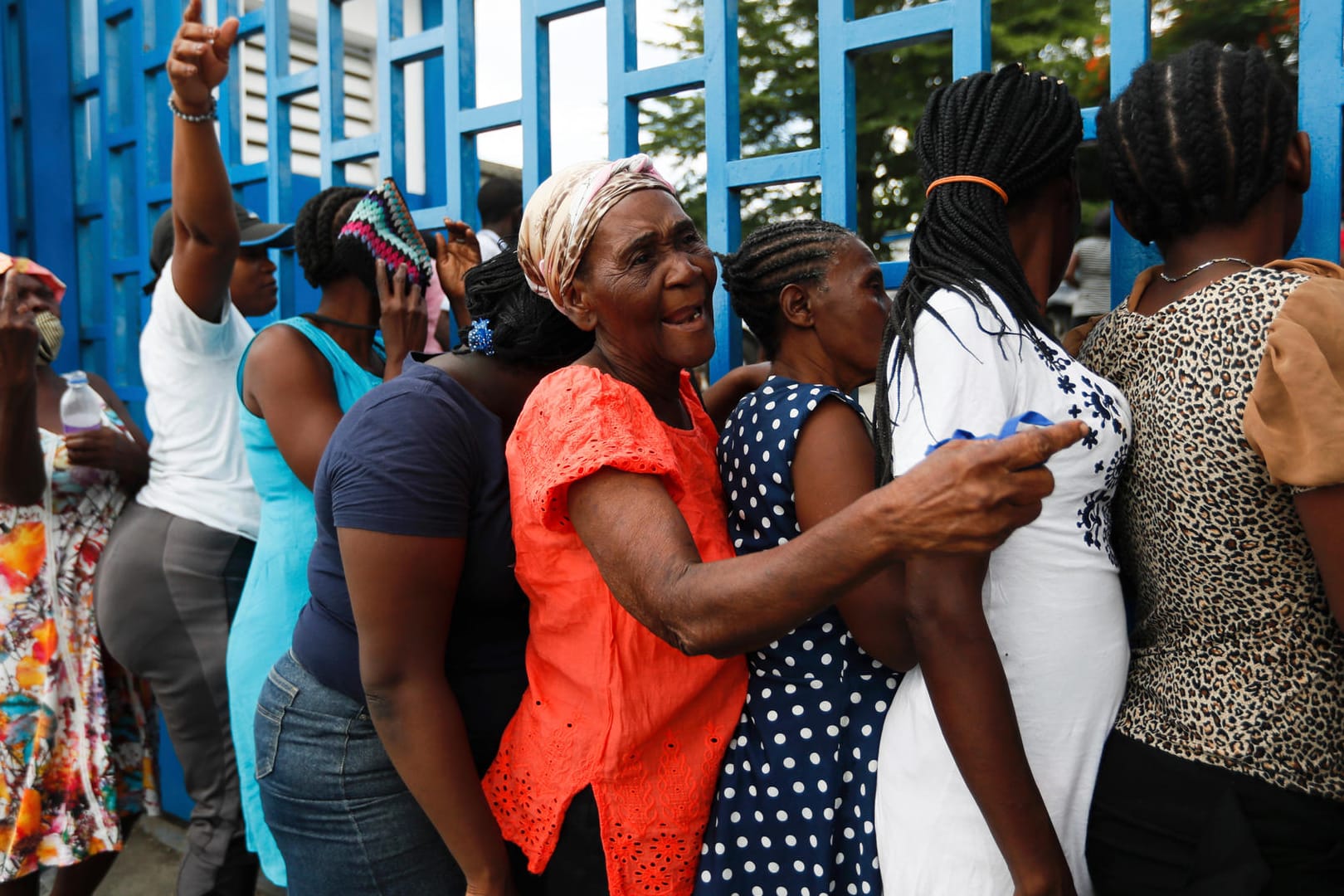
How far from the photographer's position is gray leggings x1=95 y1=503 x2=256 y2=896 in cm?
272

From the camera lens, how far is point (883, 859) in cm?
147

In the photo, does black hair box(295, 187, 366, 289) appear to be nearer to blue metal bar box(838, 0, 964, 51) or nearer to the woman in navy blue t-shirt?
the woman in navy blue t-shirt

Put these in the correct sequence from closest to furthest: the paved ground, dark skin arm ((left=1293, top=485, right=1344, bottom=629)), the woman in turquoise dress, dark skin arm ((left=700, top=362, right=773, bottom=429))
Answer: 1. dark skin arm ((left=1293, top=485, right=1344, bottom=629))
2. dark skin arm ((left=700, top=362, right=773, bottom=429))
3. the woman in turquoise dress
4. the paved ground

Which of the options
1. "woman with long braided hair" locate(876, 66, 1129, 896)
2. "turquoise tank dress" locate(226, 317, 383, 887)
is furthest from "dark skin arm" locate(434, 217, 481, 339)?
"woman with long braided hair" locate(876, 66, 1129, 896)

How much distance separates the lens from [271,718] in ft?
6.06

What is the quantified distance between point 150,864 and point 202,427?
2.01 metres

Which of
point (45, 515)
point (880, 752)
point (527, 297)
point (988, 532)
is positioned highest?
point (527, 297)

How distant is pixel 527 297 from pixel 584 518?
0.59 m

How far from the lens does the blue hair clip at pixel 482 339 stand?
1833 millimetres

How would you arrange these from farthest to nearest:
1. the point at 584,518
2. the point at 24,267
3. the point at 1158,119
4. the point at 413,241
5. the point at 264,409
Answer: the point at 24,267 < the point at 413,241 < the point at 264,409 < the point at 1158,119 < the point at 584,518

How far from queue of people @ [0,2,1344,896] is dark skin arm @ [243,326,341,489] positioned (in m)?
0.52

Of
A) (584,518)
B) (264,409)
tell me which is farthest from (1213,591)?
(264,409)

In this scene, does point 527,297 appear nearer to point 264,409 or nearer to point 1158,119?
point 264,409

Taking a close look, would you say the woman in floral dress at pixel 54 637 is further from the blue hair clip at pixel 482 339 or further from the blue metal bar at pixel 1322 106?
the blue metal bar at pixel 1322 106
